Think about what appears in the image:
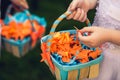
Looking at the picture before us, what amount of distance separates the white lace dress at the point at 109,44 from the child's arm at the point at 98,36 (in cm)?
9

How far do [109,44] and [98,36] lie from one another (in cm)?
15

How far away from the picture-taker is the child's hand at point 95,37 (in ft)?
4.45

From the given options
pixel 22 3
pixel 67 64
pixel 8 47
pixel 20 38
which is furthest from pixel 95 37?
pixel 8 47

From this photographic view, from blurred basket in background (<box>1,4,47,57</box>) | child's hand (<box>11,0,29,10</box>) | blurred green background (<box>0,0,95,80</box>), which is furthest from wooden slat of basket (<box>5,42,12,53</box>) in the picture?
child's hand (<box>11,0,29,10</box>)

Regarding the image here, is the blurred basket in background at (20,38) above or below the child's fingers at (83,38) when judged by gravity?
below

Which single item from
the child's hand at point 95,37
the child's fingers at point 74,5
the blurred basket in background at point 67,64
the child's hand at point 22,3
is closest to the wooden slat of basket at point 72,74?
the blurred basket in background at point 67,64

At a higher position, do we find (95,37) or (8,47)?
(95,37)

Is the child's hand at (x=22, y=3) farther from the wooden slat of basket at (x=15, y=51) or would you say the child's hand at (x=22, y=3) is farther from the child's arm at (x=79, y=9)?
the child's arm at (x=79, y=9)

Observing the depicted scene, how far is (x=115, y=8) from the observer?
1.46 m

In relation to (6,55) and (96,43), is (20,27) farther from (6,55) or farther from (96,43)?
(96,43)

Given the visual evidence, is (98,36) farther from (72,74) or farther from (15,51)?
(15,51)

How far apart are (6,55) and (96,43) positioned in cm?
145

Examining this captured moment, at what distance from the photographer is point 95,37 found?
53.4 inches

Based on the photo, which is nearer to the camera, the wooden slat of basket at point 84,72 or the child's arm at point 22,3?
the wooden slat of basket at point 84,72
